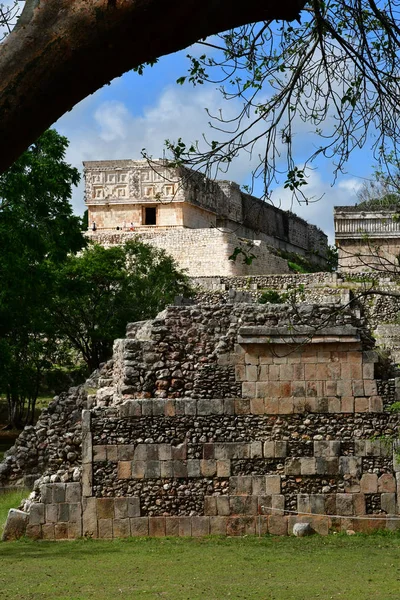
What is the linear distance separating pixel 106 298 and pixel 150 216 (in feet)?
65.4

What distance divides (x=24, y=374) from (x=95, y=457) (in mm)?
13849

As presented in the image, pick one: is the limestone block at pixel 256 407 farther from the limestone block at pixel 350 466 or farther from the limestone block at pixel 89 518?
the limestone block at pixel 89 518

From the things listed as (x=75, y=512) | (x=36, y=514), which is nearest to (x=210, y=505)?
(x=75, y=512)

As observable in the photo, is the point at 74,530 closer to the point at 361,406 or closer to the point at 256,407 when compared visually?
the point at 256,407

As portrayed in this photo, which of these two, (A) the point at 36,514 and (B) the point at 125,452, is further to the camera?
(B) the point at 125,452

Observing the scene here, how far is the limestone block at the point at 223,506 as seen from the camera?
14.3 metres

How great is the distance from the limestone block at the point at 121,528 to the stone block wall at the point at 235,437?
2 cm

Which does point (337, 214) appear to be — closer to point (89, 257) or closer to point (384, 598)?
point (89, 257)

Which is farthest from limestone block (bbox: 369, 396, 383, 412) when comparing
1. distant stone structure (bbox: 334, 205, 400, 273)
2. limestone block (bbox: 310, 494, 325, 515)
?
distant stone structure (bbox: 334, 205, 400, 273)

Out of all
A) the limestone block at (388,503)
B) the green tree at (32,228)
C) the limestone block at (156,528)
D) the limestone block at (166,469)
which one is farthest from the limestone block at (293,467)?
the green tree at (32,228)

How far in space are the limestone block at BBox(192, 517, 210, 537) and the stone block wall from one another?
0.01 metres

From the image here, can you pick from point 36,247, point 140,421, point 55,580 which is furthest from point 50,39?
point 36,247

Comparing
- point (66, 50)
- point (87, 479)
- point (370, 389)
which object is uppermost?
point (66, 50)

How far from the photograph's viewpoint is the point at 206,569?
38.5ft
